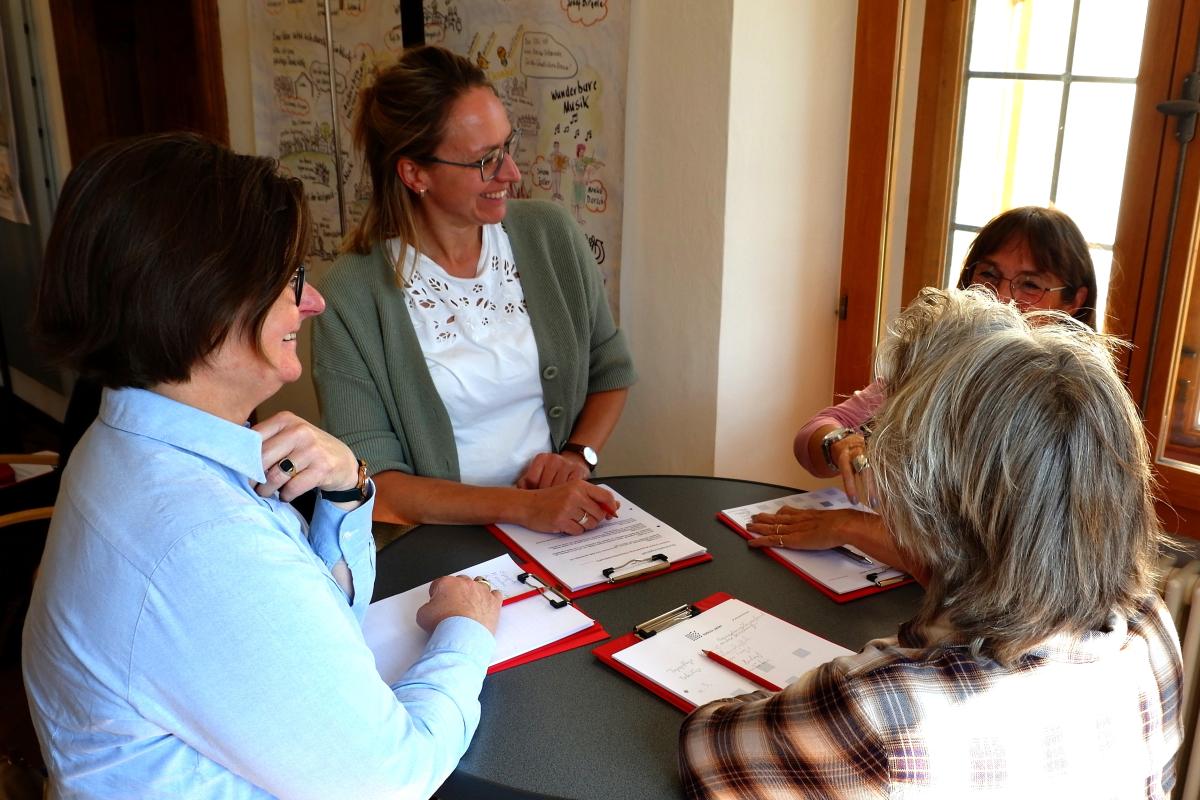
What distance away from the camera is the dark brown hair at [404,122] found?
185 centimetres

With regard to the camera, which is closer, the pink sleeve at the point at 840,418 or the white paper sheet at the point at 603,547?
the white paper sheet at the point at 603,547

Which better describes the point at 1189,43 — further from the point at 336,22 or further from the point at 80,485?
the point at 336,22

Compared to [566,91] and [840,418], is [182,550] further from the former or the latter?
[566,91]

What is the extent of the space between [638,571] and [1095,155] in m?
1.27

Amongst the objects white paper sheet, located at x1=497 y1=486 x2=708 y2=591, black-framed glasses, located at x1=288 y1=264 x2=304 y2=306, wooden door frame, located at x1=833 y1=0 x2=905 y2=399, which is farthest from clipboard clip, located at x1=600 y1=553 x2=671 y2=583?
wooden door frame, located at x1=833 y1=0 x2=905 y2=399

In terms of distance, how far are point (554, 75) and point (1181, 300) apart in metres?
1.49

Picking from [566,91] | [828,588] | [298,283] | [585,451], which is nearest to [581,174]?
[566,91]

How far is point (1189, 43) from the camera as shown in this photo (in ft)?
5.72

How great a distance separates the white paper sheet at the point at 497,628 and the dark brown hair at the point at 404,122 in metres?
0.76

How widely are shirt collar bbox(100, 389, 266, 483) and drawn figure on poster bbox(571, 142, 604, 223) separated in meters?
1.64

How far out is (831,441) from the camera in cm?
174

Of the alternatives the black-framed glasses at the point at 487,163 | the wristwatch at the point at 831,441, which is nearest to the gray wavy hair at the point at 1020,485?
the wristwatch at the point at 831,441

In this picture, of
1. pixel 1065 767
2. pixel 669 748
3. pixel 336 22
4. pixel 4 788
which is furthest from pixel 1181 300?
pixel 336 22

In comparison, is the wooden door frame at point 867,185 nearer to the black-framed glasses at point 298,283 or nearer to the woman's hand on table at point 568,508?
the woman's hand on table at point 568,508
